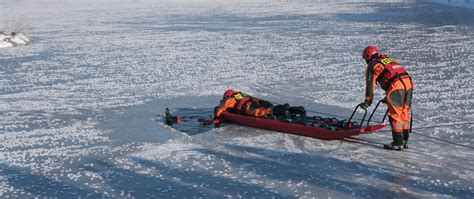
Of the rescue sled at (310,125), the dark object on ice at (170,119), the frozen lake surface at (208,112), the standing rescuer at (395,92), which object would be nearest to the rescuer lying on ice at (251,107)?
the rescue sled at (310,125)

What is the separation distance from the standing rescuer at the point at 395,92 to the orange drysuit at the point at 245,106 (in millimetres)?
1887

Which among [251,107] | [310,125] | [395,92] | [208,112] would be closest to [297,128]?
[310,125]

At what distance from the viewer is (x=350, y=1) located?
42.3 metres

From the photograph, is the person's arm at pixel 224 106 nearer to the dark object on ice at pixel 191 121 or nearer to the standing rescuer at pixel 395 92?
the dark object on ice at pixel 191 121

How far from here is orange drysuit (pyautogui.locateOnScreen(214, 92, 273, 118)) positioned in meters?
8.88

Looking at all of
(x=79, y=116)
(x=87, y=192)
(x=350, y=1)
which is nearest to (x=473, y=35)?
→ (x=79, y=116)

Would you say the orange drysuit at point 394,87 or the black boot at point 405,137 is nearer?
the orange drysuit at point 394,87

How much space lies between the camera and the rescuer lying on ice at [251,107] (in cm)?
882

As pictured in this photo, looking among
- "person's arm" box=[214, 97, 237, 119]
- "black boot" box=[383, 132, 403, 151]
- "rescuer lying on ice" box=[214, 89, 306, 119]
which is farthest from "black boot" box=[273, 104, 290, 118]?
"black boot" box=[383, 132, 403, 151]

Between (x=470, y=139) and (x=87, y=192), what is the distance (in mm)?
4780

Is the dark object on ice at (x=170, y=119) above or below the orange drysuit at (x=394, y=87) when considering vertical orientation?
below

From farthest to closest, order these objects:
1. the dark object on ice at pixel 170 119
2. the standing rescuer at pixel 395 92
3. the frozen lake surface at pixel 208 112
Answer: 1. the dark object on ice at pixel 170 119
2. the standing rescuer at pixel 395 92
3. the frozen lake surface at pixel 208 112

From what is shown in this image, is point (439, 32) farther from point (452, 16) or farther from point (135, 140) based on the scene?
point (135, 140)

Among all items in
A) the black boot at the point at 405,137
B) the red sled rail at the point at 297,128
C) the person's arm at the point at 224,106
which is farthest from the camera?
the person's arm at the point at 224,106
